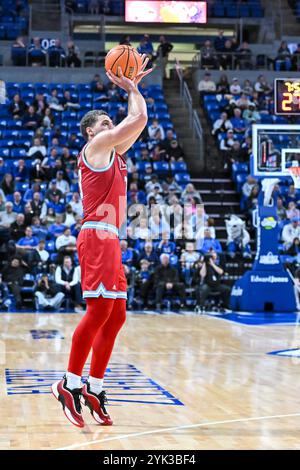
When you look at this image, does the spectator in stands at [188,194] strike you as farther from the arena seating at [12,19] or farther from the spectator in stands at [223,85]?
the arena seating at [12,19]

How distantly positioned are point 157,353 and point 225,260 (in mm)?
8145

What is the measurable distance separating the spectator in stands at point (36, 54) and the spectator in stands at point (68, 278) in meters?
8.91

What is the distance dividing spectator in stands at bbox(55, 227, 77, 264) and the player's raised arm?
36.3ft

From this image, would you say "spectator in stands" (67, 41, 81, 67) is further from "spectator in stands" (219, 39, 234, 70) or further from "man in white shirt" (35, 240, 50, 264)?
"man in white shirt" (35, 240, 50, 264)

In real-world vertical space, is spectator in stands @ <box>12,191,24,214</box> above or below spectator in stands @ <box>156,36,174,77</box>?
below

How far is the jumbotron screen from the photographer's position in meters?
26.5

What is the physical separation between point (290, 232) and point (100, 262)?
43.2 feet

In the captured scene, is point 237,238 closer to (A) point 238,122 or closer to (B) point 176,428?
(A) point 238,122

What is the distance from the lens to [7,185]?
734 inches

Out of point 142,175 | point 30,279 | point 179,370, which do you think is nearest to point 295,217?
point 142,175

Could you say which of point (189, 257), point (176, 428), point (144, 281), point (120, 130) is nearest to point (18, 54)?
point (189, 257)

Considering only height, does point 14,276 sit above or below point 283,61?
below

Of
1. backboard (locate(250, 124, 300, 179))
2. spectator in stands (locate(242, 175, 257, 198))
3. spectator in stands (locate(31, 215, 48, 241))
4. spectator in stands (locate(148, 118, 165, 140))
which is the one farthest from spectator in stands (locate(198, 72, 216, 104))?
spectator in stands (locate(31, 215, 48, 241))

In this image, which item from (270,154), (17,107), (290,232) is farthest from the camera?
(17,107)
